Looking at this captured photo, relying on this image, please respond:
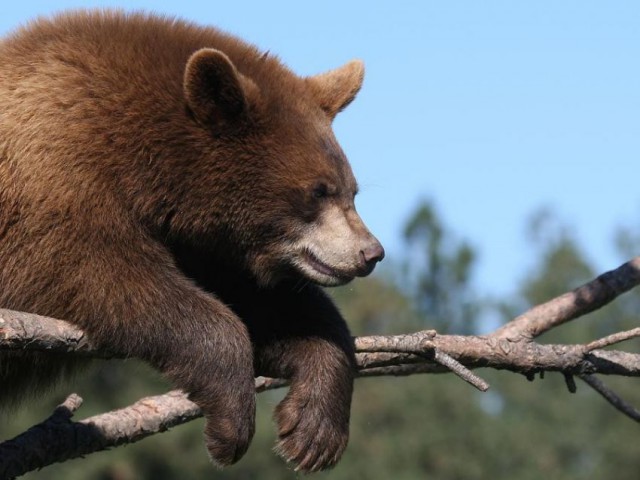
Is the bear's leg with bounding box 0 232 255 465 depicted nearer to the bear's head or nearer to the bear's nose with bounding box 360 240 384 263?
the bear's head

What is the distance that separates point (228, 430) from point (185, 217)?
52.4 inches

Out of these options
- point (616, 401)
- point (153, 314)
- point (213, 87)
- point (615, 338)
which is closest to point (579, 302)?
point (616, 401)

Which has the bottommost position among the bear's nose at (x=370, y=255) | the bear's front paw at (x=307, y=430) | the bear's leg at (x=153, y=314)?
the bear's front paw at (x=307, y=430)

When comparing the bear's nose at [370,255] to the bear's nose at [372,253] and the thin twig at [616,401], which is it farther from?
the thin twig at [616,401]

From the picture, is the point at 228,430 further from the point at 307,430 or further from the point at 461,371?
the point at 461,371

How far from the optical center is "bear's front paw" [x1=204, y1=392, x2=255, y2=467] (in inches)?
281

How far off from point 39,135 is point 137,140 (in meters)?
0.57

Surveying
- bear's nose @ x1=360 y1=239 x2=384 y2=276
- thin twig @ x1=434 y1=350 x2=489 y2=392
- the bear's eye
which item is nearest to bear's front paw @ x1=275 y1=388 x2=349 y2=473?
bear's nose @ x1=360 y1=239 x2=384 y2=276

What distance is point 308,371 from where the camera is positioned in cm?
763

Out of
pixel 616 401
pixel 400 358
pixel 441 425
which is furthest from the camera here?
pixel 441 425

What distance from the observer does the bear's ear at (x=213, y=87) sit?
7.54 metres

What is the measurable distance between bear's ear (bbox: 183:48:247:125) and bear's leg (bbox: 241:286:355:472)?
3.98 feet

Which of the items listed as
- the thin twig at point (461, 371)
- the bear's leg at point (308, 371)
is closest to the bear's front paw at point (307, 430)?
the bear's leg at point (308, 371)

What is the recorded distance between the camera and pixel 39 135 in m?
7.23
